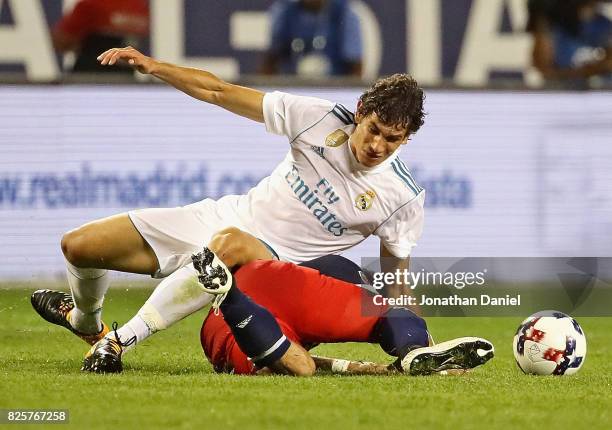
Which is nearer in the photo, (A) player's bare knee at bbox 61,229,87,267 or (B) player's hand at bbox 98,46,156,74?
(B) player's hand at bbox 98,46,156,74

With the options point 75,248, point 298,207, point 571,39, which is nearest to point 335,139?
point 298,207

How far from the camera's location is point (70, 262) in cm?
693

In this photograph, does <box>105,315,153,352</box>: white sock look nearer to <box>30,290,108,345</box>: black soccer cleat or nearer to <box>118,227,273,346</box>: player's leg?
<box>118,227,273,346</box>: player's leg

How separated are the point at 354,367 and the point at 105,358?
119 centimetres

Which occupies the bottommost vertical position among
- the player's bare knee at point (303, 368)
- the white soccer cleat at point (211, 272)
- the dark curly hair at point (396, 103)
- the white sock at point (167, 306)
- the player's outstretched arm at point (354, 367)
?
the player's outstretched arm at point (354, 367)

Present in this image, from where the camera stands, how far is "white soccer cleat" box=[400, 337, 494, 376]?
630 centimetres

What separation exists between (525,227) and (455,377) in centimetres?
423

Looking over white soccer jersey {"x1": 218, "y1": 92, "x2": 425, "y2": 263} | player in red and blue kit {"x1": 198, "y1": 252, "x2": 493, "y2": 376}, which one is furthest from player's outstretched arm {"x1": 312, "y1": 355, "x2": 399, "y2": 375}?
white soccer jersey {"x1": 218, "y1": 92, "x2": 425, "y2": 263}

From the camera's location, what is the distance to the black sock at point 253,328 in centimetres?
609

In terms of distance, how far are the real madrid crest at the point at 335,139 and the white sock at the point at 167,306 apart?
38.3 inches

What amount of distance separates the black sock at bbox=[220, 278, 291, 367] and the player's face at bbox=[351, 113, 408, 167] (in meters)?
1.02

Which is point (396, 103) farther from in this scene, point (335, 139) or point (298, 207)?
point (298, 207)

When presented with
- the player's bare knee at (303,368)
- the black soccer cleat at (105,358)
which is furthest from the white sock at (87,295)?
→ the player's bare knee at (303,368)

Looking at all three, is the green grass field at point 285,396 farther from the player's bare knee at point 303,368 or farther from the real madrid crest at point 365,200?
the real madrid crest at point 365,200
